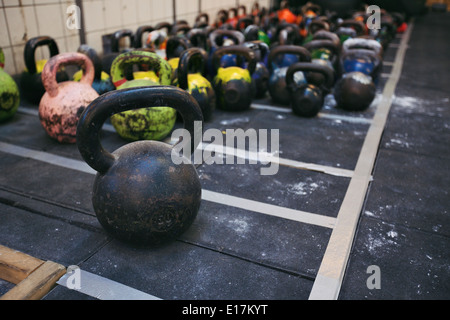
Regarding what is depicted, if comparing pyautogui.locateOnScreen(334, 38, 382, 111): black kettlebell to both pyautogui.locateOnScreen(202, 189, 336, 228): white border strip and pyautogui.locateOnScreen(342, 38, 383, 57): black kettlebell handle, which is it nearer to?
pyautogui.locateOnScreen(342, 38, 383, 57): black kettlebell handle

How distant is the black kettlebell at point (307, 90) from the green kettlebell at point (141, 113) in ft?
6.91

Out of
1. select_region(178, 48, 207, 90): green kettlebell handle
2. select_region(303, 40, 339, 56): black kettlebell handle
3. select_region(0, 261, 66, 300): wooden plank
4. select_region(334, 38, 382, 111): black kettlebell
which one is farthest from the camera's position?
select_region(303, 40, 339, 56): black kettlebell handle

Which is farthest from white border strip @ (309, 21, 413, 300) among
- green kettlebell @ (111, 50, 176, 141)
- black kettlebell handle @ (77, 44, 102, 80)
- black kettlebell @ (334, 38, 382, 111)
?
black kettlebell handle @ (77, 44, 102, 80)

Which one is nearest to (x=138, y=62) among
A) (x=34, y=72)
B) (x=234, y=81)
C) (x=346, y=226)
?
(x=234, y=81)

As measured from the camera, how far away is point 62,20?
22.5 ft

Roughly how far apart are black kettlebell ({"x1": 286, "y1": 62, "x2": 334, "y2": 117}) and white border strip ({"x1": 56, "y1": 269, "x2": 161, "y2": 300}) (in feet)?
14.0

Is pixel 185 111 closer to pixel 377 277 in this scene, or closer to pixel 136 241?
pixel 136 241

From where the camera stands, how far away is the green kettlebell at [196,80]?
5.07m

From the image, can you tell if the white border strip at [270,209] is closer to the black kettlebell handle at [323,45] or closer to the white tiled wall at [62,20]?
the black kettlebell handle at [323,45]

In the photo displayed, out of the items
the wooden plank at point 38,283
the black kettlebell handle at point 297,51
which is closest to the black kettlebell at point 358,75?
the black kettlebell handle at point 297,51

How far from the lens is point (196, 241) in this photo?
313cm

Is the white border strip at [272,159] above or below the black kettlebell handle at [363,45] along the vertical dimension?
below

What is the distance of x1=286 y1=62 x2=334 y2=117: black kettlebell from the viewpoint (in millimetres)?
5812

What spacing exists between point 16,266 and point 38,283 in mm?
255
